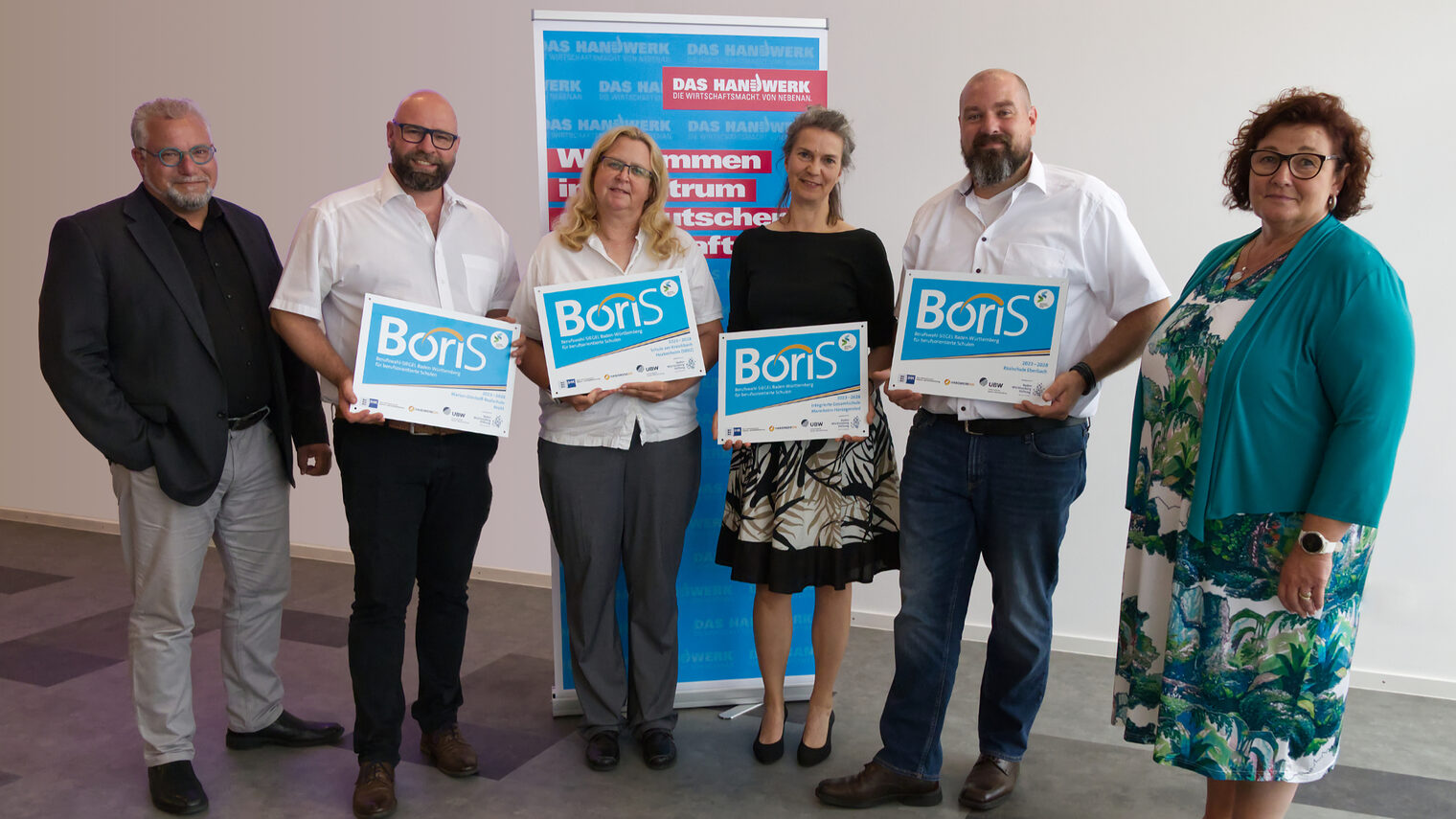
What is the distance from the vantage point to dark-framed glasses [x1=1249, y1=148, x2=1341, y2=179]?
6.02 ft

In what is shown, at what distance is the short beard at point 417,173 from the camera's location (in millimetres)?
2490

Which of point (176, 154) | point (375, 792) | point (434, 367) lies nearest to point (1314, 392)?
point (434, 367)

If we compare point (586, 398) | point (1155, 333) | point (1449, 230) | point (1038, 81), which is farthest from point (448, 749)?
point (1449, 230)

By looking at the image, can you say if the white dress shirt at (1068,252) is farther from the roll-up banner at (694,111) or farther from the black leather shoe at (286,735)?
the black leather shoe at (286,735)

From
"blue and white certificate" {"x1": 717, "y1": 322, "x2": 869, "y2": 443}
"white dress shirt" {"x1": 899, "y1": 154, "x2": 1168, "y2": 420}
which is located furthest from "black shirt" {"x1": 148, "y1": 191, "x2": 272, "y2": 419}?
"white dress shirt" {"x1": 899, "y1": 154, "x2": 1168, "y2": 420}

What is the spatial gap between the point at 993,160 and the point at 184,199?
203 cm

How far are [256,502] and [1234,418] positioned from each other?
2.44 meters

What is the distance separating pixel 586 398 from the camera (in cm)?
258

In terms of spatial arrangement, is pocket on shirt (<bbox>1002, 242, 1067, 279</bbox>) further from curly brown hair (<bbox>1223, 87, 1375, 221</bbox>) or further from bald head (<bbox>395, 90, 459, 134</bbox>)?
bald head (<bbox>395, 90, 459, 134</bbox>)

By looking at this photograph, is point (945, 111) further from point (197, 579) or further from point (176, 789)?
point (176, 789)

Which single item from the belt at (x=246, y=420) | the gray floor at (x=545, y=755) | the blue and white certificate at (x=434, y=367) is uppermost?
the blue and white certificate at (x=434, y=367)

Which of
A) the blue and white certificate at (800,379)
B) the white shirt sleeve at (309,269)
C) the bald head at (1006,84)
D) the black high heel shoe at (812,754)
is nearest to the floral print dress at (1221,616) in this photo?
the bald head at (1006,84)

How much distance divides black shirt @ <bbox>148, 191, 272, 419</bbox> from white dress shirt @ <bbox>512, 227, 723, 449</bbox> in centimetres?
70

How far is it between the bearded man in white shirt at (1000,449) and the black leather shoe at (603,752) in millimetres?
603
